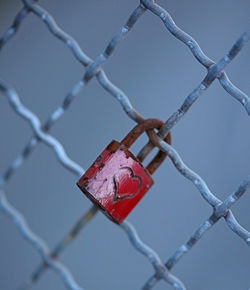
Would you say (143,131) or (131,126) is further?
(131,126)

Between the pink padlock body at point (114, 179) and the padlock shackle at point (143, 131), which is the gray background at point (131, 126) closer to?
the padlock shackle at point (143, 131)

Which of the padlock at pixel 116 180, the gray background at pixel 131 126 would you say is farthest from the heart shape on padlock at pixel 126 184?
the gray background at pixel 131 126

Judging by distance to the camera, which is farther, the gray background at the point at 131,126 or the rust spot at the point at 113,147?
the gray background at the point at 131,126

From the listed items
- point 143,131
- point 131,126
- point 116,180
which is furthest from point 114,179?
point 131,126

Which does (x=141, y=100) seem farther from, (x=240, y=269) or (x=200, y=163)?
(x=240, y=269)

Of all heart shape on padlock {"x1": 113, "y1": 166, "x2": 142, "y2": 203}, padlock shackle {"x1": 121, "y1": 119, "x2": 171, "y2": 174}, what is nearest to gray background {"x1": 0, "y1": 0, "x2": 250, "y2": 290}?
padlock shackle {"x1": 121, "y1": 119, "x2": 171, "y2": 174}

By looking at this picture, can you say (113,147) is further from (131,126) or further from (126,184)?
(131,126)

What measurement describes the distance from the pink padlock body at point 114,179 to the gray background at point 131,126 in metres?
0.63

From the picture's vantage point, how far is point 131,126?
1.33 meters

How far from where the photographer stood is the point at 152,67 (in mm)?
1284

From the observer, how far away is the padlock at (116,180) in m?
0.67

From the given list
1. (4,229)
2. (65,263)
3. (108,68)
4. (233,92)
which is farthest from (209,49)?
(4,229)

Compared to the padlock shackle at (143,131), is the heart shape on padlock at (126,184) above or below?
below

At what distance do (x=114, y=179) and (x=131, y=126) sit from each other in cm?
66
